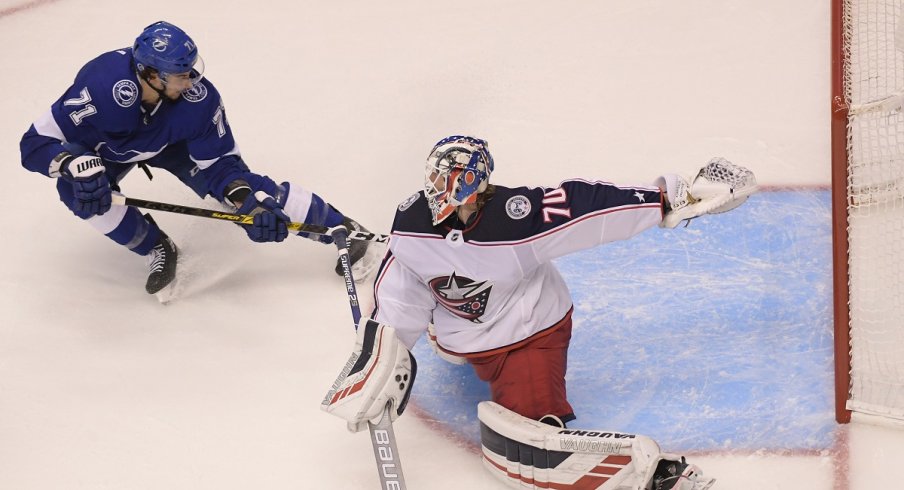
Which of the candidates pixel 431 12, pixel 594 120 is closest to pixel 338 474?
pixel 594 120

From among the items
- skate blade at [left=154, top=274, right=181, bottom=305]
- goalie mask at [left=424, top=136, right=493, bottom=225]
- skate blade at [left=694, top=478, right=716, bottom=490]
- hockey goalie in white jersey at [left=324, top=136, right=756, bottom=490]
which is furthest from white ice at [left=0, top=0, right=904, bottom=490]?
goalie mask at [left=424, top=136, right=493, bottom=225]

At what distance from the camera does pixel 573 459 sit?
291 cm

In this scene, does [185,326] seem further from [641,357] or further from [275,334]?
[641,357]

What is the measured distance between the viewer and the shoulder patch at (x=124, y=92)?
3.48 metres

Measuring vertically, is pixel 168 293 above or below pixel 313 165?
below

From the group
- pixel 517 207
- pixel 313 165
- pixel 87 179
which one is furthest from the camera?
pixel 313 165

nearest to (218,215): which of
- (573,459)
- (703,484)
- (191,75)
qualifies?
(191,75)

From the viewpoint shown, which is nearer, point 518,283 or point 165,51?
point 518,283

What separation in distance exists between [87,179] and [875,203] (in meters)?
2.40

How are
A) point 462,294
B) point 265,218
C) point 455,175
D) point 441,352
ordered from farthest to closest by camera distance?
point 265,218, point 441,352, point 462,294, point 455,175

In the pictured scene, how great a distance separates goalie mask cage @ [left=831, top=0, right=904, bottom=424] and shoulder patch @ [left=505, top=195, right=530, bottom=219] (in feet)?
2.72

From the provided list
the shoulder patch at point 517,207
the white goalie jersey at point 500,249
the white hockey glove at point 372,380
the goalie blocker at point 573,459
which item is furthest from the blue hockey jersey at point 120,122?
the goalie blocker at point 573,459

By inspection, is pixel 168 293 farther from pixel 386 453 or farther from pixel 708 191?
pixel 708 191

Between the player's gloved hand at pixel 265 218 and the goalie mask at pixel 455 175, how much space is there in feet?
2.76
